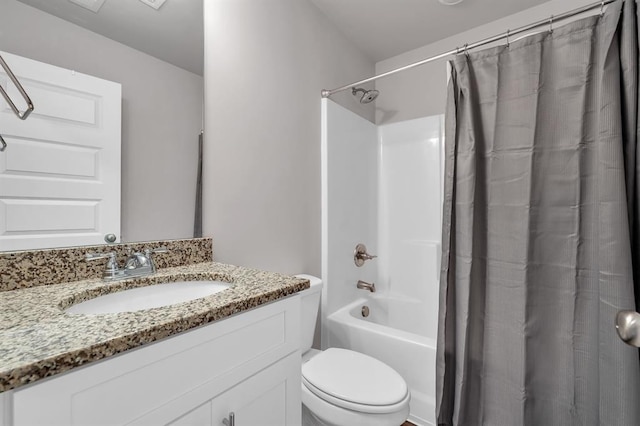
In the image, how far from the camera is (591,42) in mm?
1118

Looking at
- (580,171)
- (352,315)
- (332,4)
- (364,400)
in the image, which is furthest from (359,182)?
(364,400)

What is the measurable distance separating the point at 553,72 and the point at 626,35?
216 millimetres

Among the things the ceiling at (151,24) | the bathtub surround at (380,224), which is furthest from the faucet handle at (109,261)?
the bathtub surround at (380,224)

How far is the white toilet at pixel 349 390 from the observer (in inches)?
42.8

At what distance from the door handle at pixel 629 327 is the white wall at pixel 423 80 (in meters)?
1.92

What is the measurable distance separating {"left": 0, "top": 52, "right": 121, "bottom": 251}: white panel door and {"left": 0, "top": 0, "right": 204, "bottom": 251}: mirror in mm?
15

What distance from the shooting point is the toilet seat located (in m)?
1.10

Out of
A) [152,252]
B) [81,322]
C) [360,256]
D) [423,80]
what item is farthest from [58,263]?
[423,80]

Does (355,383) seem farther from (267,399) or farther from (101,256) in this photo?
(101,256)

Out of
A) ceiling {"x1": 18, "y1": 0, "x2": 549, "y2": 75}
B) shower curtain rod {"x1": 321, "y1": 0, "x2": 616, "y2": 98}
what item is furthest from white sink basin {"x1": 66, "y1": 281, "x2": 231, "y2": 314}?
shower curtain rod {"x1": 321, "y1": 0, "x2": 616, "y2": 98}

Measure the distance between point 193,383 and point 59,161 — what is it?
763 millimetres

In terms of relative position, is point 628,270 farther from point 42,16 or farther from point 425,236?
point 42,16

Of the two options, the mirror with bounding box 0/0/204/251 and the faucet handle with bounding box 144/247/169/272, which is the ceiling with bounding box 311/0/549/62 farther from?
the faucet handle with bounding box 144/247/169/272

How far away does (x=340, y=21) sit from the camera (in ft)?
A: 6.56
